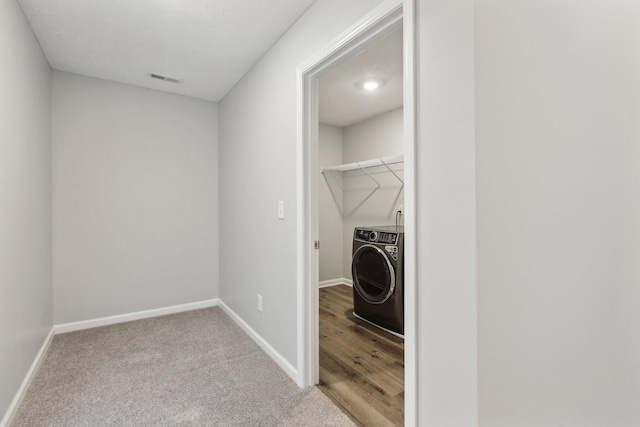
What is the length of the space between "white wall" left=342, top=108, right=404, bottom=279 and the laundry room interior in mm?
12

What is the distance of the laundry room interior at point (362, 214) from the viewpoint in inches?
76.4

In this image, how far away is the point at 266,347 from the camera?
2.32m

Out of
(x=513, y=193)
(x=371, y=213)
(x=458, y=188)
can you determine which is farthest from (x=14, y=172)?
(x=371, y=213)

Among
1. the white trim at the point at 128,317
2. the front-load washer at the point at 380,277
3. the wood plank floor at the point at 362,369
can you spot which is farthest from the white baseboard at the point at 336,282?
the white trim at the point at 128,317

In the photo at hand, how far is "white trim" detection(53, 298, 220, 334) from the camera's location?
272cm

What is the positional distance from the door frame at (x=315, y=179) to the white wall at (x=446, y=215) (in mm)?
29

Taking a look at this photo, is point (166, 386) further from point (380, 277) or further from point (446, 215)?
point (446, 215)

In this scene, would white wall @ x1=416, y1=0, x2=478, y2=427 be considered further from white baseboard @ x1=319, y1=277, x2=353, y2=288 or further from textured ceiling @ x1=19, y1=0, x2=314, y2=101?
white baseboard @ x1=319, y1=277, x2=353, y2=288

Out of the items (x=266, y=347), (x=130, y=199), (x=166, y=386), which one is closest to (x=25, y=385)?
(x=166, y=386)

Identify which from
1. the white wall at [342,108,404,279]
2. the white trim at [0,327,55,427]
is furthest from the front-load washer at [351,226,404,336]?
the white trim at [0,327,55,427]

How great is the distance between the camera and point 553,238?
2.87 feet

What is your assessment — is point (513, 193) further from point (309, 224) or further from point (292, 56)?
point (292, 56)

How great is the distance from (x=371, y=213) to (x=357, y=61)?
2025mm

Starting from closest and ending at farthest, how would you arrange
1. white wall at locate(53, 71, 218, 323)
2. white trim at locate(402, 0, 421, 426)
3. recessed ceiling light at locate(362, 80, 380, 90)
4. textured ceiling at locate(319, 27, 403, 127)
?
white trim at locate(402, 0, 421, 426) → textured ceiling at locate(319, 27, 403, 127) → white wall at locate(53, 71, 218, 323) → recessed ceiling light at locate(362, 80, 380, 90)
